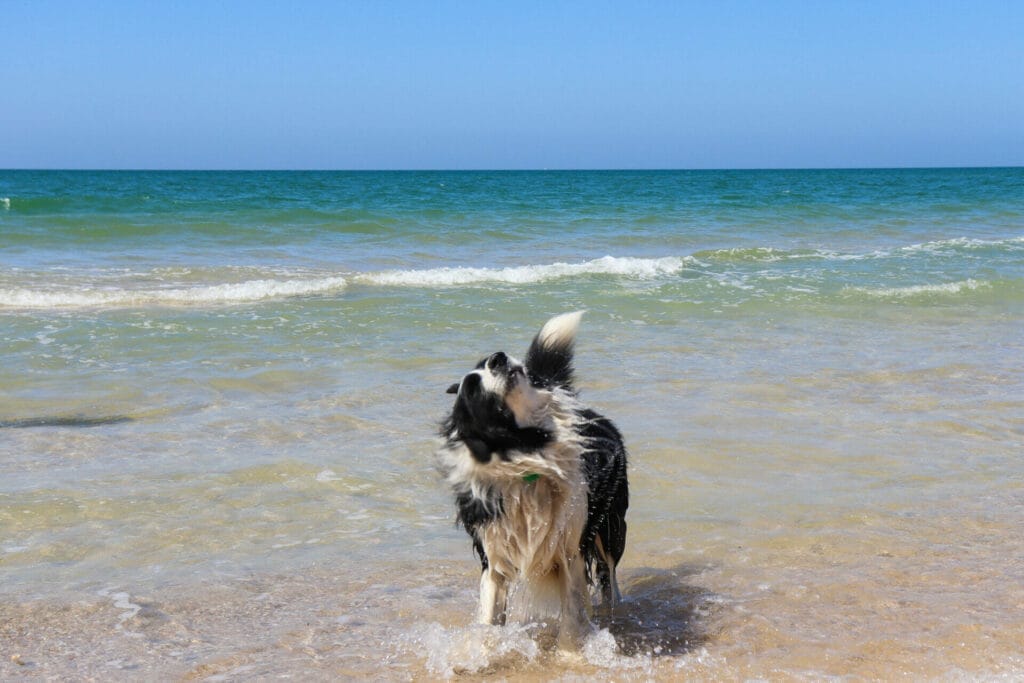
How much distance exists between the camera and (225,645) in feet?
12.5

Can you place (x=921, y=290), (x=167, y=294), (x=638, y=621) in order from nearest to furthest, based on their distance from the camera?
(x=638, y=621) < (x=167, y=294) < (x=921, y=290)

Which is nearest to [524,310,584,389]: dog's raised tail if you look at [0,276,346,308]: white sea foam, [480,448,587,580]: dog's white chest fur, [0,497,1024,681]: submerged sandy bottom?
[480,448,587,580]: dog's white chest fur

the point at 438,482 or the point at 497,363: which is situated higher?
the point at 497,363

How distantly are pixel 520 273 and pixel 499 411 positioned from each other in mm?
11910

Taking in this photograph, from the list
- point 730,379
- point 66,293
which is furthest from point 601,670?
point 66,293

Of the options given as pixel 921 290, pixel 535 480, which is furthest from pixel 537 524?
pixel 921 290

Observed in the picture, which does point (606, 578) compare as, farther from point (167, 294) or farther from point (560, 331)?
point (167, 294)

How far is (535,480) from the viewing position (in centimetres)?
346

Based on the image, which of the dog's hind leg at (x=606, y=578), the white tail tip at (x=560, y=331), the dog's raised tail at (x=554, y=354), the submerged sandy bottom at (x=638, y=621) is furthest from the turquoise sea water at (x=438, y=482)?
the white tail tip at (x=560, y=331)

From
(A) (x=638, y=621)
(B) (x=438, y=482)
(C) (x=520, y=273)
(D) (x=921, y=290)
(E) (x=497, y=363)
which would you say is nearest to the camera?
(E) (x=497, y=363)

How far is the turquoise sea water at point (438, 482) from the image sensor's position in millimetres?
3838

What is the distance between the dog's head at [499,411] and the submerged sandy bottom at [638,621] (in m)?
0.79

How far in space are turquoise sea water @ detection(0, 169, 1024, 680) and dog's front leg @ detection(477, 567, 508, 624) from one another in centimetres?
7

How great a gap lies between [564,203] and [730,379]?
2556cm
